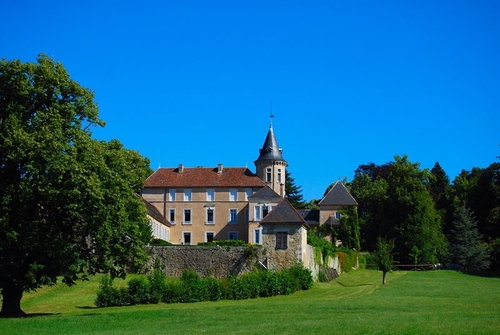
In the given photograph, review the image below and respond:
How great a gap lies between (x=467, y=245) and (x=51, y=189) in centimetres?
4607

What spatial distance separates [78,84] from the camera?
2641 centimetres

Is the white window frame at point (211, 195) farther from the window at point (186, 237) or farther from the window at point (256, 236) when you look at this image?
the window at point (256, 236)

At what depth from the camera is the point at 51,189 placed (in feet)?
79.2

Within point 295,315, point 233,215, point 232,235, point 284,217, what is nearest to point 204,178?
point 233,215

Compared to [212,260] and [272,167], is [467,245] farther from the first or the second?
[212,260]

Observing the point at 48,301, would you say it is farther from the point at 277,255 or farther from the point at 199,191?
the point at 199,191

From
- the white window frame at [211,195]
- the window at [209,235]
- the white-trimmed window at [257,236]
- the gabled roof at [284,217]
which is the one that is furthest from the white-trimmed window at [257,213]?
the gabled roof at [284,217]

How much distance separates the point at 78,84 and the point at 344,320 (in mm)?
13966

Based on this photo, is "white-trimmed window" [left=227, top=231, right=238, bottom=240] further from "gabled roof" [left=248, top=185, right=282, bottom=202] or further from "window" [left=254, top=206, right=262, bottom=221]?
"gabled roof" [left=248, top=185, right=282, bottom=202]

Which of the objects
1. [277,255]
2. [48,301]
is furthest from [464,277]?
[48,301]

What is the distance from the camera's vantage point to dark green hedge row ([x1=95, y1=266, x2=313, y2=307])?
32438mm

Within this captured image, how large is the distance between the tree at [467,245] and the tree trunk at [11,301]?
1733 inches

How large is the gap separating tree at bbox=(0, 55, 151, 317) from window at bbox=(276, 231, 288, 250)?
1524 cm

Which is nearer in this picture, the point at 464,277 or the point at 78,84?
the point at 78,84
